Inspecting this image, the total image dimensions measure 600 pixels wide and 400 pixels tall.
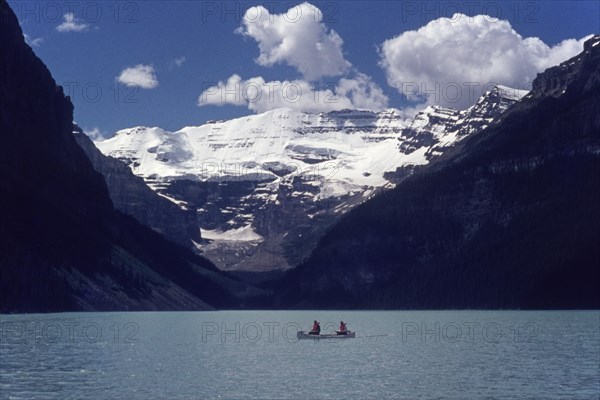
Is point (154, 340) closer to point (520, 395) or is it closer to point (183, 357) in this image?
point (183, 357)

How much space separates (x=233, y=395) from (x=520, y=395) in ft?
79.5

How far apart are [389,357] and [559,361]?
21.2 metres

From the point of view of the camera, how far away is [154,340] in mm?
156000

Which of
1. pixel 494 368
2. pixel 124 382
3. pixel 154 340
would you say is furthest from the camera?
pixel 154 340

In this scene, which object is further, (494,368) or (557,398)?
(494,368)

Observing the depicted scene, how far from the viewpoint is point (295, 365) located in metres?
115

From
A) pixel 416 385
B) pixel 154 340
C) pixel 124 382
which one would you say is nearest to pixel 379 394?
pixel 416 385

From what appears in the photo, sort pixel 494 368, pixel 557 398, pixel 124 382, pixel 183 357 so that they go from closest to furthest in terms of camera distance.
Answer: pixel 557 398 < pixel 124 382 < pixel 494 368 < pixel 183 357

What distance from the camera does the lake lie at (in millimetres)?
88875

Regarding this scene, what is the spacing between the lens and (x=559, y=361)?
114062 millimetres

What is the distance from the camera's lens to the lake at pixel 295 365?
88.9 metres

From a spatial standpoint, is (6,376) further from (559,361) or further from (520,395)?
(559,361)

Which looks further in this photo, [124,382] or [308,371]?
[308,371]

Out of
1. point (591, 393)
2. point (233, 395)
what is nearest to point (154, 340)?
point (233, 395)
